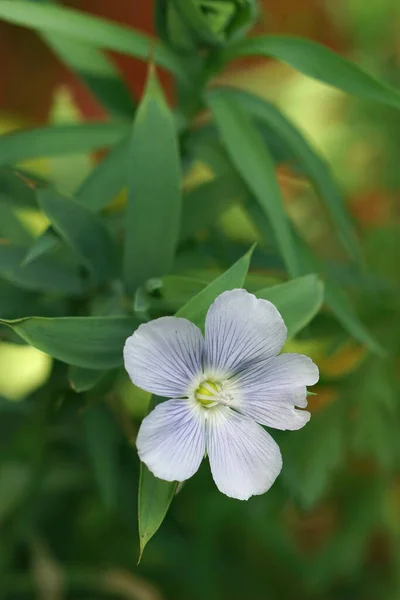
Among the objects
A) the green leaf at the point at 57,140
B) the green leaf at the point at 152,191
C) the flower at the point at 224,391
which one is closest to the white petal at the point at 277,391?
the flower at the point at 224,391

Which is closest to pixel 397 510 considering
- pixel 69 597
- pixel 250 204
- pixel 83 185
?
pixel 69 597

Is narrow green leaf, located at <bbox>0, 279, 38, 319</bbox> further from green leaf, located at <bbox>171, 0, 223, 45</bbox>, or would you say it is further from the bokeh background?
green leaf, located at <bbox>171, 0, 223, 45</bbox>

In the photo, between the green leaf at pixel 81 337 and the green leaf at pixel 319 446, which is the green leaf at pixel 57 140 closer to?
the green leaf at pixel 81 337

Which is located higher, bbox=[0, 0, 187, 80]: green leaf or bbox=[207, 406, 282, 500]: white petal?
bbox=[0, 0, 187, 80]: green leaf

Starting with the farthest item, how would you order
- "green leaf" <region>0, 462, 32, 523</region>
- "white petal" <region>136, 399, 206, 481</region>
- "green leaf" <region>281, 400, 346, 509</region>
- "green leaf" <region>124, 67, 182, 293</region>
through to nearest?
"green leaf" <region>281, 400, 346, 509</region> → "green leaf" <region>0, 462, 32, 523</region> → "green leaf" <region>124, 67, 182, 293</region> → "white petal" <region>136, 399, 206, 481</region>

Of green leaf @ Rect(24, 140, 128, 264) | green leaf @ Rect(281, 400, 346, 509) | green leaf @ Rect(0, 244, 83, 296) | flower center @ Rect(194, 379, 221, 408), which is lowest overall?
green leaf @ Rect(281, 400, 346, 509)

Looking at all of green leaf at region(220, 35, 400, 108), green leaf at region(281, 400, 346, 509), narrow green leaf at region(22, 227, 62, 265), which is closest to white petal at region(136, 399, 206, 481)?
narrow green leaf at region(22, 227, 62, 265)

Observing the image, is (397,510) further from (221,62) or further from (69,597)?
(221,62)
